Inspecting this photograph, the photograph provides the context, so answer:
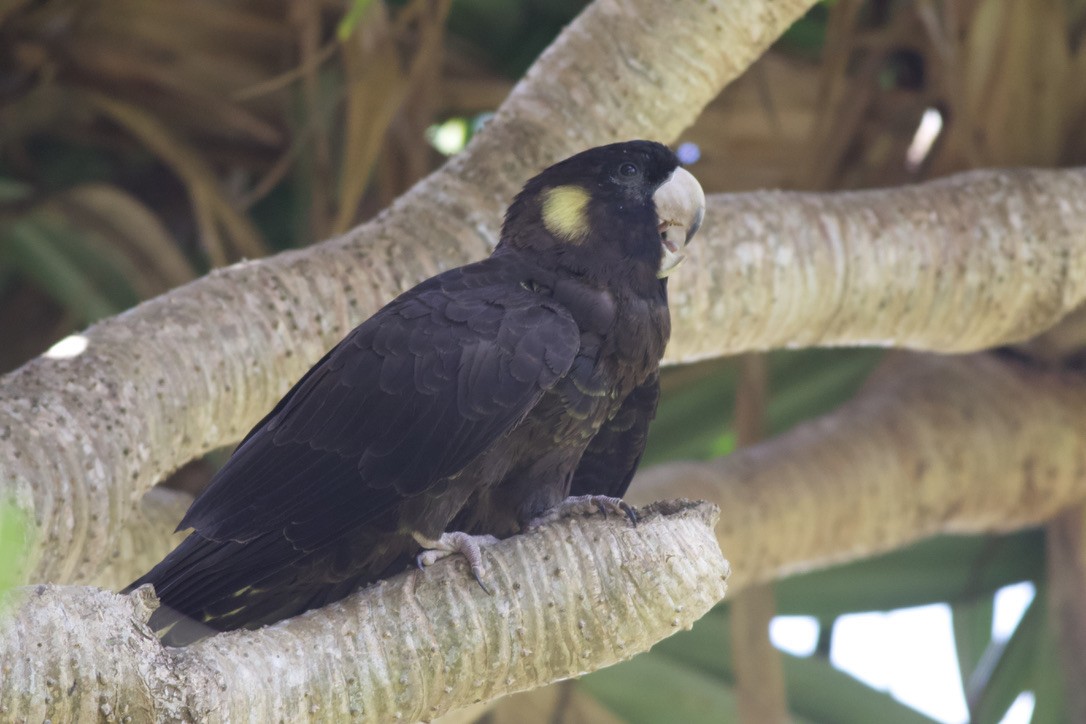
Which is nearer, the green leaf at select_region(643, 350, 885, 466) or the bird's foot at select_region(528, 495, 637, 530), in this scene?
the bird's foot at select_region(528, 495, 637, 530)

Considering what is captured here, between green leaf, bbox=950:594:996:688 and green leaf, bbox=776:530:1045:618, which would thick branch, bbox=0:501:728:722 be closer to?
green leaf, bbox=776:530:1045:618

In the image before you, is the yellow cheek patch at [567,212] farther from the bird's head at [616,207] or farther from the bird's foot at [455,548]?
the bird's foot at [455,548]

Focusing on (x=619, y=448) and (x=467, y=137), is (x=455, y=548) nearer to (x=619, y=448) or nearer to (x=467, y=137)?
(x=619, y=448)

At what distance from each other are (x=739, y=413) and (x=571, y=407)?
48.0 inches

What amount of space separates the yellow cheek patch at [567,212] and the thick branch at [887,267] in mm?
304

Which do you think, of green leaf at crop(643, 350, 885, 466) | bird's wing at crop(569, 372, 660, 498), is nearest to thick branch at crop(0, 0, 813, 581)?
bird's wing at crop(569, 372, 660, 498)

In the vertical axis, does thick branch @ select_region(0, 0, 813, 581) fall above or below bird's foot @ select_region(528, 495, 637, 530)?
above

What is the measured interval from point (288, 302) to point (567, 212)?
533 mm

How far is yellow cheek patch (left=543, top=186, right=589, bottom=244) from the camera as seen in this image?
2324mm

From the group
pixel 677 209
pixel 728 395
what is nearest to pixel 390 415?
pixel 677 209

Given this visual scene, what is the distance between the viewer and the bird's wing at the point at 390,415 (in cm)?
194

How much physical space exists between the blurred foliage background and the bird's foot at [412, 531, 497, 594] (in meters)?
1.07

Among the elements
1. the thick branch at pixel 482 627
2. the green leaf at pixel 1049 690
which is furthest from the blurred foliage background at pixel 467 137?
the thick branch at pixel 482 627

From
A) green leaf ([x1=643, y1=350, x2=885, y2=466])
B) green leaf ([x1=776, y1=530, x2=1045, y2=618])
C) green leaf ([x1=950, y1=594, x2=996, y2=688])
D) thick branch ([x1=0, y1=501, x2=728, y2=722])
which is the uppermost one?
green leaf ([x1=643, y1=350, x2=885, y2=466])
